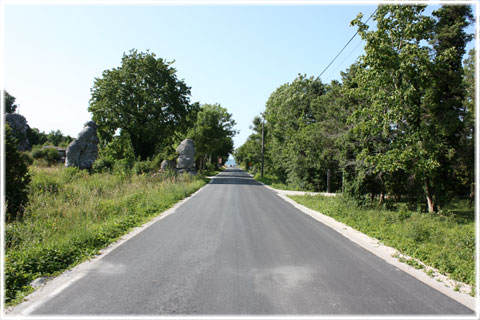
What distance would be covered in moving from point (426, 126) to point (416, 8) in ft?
17.0

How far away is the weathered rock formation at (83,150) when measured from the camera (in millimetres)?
25433

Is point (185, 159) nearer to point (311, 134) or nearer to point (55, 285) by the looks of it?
point (311, 134)

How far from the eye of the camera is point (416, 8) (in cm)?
1228

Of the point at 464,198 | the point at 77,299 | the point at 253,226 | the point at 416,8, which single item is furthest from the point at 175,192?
the point at 464,198

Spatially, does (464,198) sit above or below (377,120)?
below

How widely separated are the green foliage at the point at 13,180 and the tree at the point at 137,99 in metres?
25.5

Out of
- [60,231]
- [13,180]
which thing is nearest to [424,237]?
[60,231]

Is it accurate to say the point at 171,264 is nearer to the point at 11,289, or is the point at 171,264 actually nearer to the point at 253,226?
the point at 11,289

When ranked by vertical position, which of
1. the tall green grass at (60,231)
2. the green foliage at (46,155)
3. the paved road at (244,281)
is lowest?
the paved road at (244,281)

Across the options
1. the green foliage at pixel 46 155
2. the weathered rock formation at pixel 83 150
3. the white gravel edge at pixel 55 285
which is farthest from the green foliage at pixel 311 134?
the green foliage at pixel 46 155

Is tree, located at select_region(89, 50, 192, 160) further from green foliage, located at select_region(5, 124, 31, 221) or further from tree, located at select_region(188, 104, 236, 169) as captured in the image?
green foliage, located at select_region(5, 124, 31, 221)

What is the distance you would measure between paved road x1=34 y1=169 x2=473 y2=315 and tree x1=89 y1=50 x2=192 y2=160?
28.8 m

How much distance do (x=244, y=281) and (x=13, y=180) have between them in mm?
8133

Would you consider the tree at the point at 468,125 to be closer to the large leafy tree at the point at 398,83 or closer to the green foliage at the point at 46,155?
the large leafy tree at the point at 398,83
